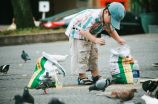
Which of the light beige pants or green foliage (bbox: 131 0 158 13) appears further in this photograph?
green foliage (bbox: 131 0 158 13)

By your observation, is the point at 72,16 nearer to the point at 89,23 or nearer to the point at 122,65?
the point at 122,65

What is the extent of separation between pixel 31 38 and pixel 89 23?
26.7 feet

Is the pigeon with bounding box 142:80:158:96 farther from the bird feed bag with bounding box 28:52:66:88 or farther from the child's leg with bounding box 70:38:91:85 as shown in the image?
the bird feed bag with bounding box 28:52:66:88

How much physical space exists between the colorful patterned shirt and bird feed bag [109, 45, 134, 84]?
0.43 metres

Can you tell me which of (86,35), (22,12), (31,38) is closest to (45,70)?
(86,35)

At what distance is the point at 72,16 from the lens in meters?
13.8

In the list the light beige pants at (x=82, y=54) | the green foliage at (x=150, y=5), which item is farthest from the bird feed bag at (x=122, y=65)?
the green foliage at (x=150, y=5)

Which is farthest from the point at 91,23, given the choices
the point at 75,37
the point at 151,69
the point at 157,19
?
the point at 157,19

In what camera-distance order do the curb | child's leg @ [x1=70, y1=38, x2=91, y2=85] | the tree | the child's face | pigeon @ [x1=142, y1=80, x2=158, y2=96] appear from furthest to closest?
the tree
the curb
child's leg @ [x1=70, y1=38, x2=91, y2=85]
the child's face
pigeon @ [x1=142, y1=80, x2=158, y2=96]

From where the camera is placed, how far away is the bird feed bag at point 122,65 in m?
5.60

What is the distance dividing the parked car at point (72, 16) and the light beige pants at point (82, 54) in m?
7.97

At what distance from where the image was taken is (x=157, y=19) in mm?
15750

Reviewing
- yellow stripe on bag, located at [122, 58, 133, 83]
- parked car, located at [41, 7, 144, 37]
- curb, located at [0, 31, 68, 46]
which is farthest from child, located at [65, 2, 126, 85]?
parked car, located at [41, 7, 144, 37]

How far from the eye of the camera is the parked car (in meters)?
14.1
